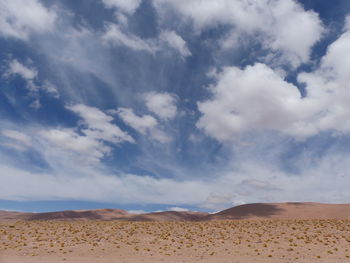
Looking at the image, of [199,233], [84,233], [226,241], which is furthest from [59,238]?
[226,241]

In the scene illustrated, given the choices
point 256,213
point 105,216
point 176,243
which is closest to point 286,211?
point 256,213

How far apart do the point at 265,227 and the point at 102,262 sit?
894 inches

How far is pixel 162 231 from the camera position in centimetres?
3572

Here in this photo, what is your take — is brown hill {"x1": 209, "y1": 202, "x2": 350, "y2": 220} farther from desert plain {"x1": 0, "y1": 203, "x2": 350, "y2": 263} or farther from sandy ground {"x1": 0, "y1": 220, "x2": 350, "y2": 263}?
desert plain {"x1": 0, "y1": 203, "x2": 350, "y2": 263}

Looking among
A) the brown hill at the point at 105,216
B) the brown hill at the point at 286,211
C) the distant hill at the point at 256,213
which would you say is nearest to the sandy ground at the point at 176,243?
the brown hill at the point at 286,211

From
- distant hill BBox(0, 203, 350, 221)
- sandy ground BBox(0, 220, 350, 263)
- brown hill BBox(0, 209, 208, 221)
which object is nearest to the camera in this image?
sandy ground BBox(0, 220, 350, 263)

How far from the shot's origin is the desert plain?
76.2ft

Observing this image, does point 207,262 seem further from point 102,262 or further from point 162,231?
point 162,231

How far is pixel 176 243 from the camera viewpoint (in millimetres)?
29203

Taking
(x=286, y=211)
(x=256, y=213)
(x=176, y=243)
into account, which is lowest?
(x=176, y=243)

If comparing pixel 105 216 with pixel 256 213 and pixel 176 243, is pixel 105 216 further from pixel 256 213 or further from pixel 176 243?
pixel 176 243

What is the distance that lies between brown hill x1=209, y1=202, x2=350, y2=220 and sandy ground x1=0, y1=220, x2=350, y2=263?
112 feet

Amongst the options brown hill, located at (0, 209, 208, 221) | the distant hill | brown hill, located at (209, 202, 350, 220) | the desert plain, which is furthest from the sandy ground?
brown hill, located at (0, 209, 208, 221)

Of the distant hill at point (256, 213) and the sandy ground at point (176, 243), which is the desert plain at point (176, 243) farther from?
the distant hill at point (256, 213)
